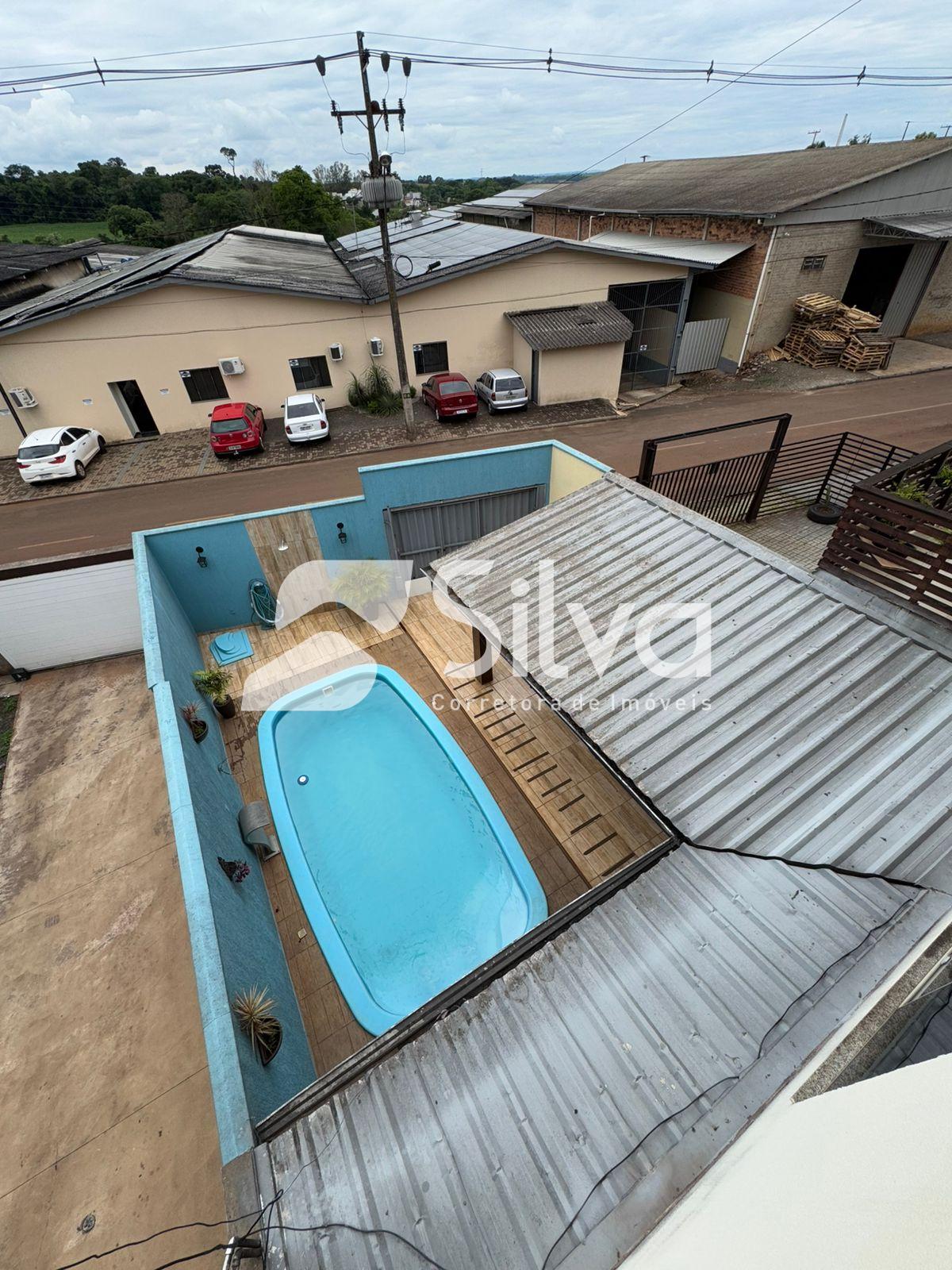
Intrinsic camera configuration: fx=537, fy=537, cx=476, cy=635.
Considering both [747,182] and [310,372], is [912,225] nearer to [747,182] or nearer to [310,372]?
[747,182]

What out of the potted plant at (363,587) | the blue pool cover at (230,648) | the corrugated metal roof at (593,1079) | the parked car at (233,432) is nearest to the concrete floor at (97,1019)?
the blue pool cover at (230,648)

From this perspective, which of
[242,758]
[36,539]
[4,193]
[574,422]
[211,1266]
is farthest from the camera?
[4,193]

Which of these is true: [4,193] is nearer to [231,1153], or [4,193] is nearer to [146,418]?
[146,418]

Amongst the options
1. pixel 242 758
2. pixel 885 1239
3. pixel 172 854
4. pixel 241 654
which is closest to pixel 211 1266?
pixel 172 854

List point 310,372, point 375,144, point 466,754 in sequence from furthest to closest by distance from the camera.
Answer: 1. point 310,372
2. point 375,144
3. point 466,754

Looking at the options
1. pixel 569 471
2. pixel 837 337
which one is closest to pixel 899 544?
pixel 569 471

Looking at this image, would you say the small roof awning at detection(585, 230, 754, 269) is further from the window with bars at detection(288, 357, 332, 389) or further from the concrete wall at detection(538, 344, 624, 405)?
the window with bars at detection(288, 357, 332, 389)

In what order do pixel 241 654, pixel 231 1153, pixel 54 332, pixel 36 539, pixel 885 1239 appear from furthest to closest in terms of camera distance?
1. pixel 54 332
2. pixel 36 539
3. pixel 241 654
4. pixel 231 1153
5. pixel 885 1239
